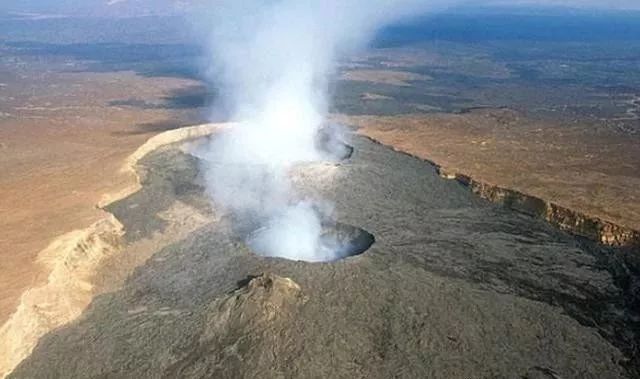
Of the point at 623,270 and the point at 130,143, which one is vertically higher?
the point at 623,270

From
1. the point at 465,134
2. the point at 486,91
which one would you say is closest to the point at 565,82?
the point at 486,91

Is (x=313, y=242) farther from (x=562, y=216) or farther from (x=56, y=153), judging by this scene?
(x=56, y=153)

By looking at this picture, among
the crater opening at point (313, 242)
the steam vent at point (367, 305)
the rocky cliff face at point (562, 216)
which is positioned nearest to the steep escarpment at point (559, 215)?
the rocky cliff face at point (562, 216)

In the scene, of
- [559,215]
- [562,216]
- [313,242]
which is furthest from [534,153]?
[313,242]

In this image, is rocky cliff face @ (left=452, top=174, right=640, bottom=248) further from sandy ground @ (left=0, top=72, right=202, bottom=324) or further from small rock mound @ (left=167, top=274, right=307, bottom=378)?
sandy ground @ (left=0, top=72, right=202, bottom=324)

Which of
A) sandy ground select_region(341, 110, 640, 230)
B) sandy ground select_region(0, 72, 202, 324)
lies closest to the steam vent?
sandy ground select_region(0, 72, 202, 324)

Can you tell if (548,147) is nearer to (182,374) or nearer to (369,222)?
(369,222)

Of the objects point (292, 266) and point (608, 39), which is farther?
point (608, 39)
